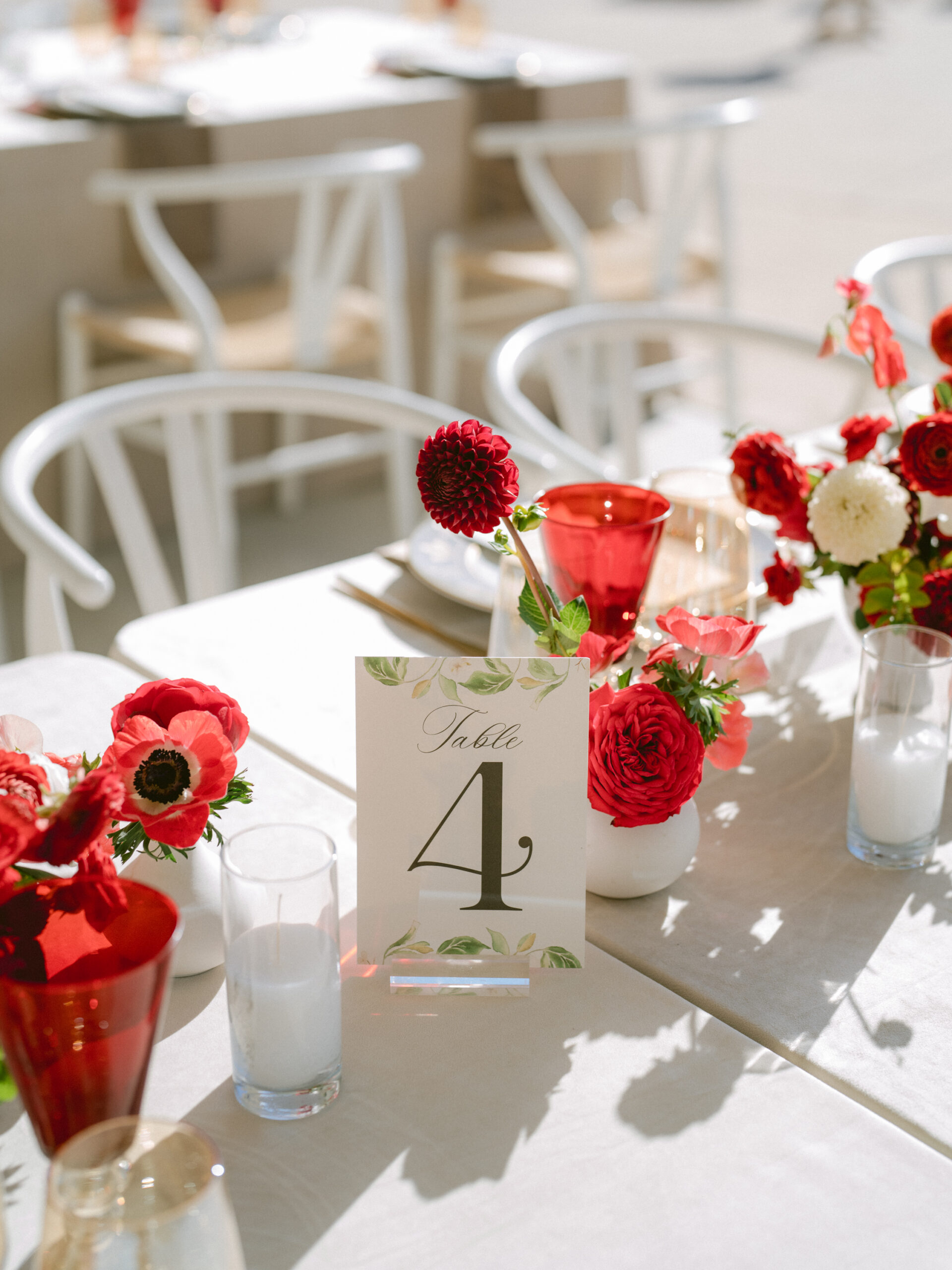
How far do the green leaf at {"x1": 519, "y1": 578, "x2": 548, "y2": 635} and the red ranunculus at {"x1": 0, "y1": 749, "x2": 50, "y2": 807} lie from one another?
0.92ft

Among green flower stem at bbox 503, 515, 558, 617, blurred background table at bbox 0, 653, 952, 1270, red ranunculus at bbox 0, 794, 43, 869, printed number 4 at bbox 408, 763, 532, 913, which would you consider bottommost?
blurred background table at bbox 0, 653, 952, 1270

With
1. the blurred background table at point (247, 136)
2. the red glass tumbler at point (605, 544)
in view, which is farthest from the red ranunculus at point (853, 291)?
the blurred background table at point (247, 136)

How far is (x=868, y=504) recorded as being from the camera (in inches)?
35.6

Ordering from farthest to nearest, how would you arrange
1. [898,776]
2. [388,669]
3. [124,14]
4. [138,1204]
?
[124,14] < [898,776] < [388,669] < [138,1204]

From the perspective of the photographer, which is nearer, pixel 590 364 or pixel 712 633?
pixel 712 633

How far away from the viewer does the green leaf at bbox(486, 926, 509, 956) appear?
28.9 inches

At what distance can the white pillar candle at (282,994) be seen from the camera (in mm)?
610

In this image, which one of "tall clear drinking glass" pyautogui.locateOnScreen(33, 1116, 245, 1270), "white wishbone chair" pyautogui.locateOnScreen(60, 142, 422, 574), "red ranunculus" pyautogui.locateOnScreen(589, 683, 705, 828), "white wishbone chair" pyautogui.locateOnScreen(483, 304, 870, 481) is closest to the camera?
"tall clear drinking glass" pyautogui.locateOnScreen(33, 1116, 245, 1270)

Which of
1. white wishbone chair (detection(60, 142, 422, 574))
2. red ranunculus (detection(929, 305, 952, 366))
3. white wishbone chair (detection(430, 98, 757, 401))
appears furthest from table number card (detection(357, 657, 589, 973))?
white wishbone chair (detection(430, 98, 757, 401))

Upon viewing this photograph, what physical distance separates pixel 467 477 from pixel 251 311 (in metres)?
2.37

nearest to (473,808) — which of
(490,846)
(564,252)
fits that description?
(490,846)

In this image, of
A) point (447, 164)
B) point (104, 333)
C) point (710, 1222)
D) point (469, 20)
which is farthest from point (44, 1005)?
point (469, 20)

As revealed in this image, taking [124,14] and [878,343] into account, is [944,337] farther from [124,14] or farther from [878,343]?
[124,14]

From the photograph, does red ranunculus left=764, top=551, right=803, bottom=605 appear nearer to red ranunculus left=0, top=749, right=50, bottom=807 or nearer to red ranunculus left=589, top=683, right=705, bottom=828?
red ranunculus left=589, top=683, right=705, bottom=828
